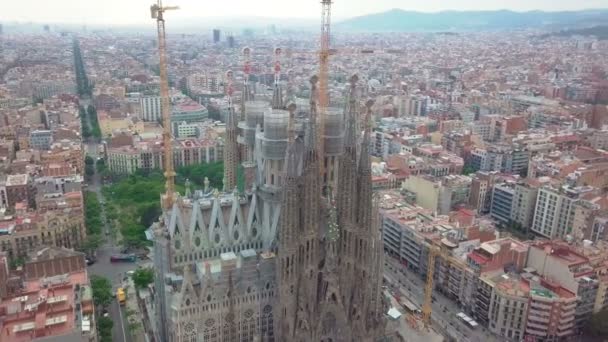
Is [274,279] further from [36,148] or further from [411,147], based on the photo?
[36,148]

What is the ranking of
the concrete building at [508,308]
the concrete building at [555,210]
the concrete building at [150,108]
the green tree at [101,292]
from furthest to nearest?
the concrete building at [150,108] < the concrete building at [555,210] < the green tree at [101,292] < the concrete building at [508,308]

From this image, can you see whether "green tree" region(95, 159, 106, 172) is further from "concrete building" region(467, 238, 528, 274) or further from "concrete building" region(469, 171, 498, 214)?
"concrete building" region(467, 238, 528, 274)

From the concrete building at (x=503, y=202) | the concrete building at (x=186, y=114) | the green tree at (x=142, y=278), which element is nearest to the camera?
the green tree at (x=142, y=278)

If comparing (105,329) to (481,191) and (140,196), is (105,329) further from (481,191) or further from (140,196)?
(481,191)

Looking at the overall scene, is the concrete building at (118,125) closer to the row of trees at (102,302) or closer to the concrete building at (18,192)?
the concrete building at (18,192)

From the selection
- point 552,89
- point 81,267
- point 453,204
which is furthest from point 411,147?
point 552,89

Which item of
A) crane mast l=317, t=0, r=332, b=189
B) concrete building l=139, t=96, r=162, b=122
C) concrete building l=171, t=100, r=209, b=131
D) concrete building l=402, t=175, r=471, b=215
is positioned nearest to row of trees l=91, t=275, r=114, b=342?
crane mast l=317, t=0, r=332, b=189

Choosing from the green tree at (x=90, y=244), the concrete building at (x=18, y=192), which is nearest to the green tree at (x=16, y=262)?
the green tree at (x=90, y=244)
